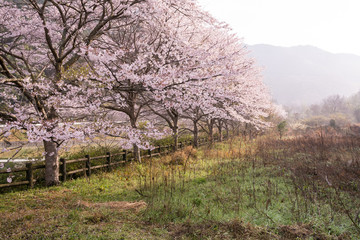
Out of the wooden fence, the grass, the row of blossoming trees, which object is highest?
the row of blossoming trees

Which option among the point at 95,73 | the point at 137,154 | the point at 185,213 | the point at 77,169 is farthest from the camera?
the point at 137,154

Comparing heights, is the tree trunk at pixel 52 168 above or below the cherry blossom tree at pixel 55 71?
below

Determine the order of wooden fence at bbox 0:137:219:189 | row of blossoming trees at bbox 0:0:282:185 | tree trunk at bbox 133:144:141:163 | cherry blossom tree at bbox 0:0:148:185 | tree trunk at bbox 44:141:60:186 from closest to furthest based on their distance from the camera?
1. cherry blossom tree at bbox 0:0:148:185
2. row of blossoming trees at bbox 0:0:282:185
3. wooden fence at bbox 0:137:219:189
4. tree trunk at bbox 44:141:60:186
5. tree trunk at bbox 133:144:141:163

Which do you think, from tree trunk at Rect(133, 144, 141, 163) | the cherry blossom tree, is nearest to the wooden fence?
tree trunk at Rect(133, 144, 141, 163)

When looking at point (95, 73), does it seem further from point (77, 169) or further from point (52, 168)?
point (77, 169)

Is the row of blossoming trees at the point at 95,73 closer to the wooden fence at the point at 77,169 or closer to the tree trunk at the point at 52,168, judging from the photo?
the tree trunk at the point at 52,168

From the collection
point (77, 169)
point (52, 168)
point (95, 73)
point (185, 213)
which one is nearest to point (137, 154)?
point (77, 169)

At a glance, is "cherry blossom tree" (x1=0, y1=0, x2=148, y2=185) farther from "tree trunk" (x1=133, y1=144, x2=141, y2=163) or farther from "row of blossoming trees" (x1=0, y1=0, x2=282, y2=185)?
"tree trunk" (x1=133, y1=144, x2=141, y2=163)

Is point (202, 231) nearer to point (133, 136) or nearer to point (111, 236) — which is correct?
point (111, 236)

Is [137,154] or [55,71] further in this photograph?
[137,154]

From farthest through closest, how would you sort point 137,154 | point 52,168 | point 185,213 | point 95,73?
1. point 137,154
2. point 52,168
3. point 95,73
4. point 185,213

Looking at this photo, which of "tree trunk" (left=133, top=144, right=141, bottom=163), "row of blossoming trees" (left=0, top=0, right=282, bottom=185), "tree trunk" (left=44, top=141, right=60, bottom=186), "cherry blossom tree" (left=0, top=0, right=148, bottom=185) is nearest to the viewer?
"cherry blossom tree" (left=0, top=0, right=148, bottom=185)

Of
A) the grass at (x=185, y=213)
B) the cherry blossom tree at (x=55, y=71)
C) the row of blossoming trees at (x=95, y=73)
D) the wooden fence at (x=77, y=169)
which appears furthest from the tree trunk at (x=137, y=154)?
the cherry blossom tree at (x=55, y=71)

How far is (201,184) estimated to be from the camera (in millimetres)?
8141
